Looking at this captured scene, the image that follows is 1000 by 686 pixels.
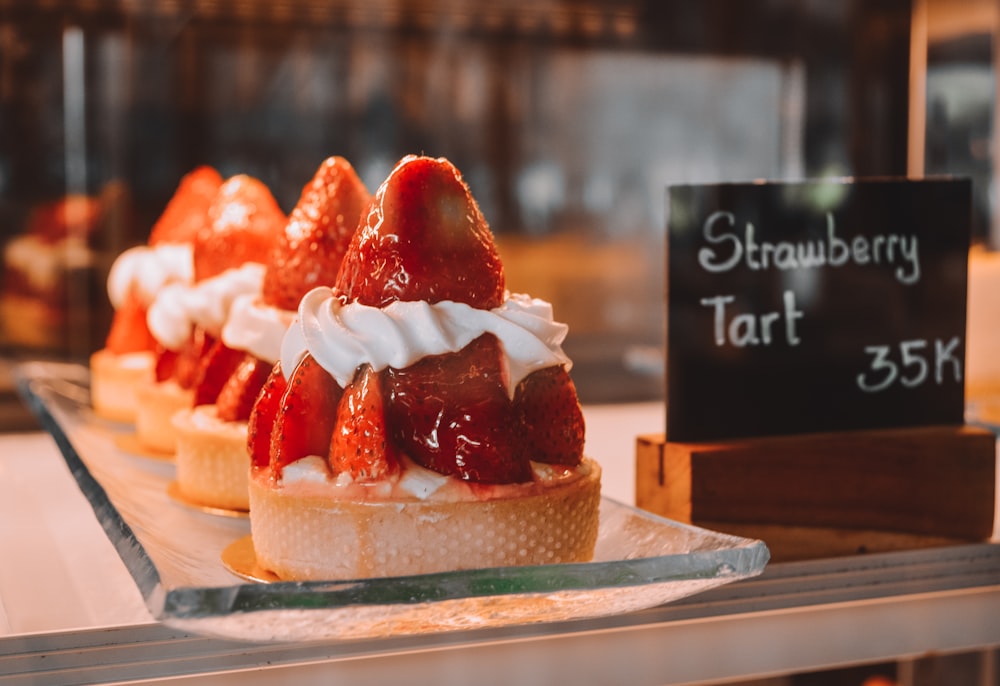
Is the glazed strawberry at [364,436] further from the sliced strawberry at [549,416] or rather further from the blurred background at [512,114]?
the blurred background at [512,114]

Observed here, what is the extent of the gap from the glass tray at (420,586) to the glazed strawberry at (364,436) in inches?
4.5

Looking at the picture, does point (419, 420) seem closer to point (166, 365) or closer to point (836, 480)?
point (836, 480)

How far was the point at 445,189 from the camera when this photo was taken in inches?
35.3

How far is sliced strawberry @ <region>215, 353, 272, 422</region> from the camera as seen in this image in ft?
3.98

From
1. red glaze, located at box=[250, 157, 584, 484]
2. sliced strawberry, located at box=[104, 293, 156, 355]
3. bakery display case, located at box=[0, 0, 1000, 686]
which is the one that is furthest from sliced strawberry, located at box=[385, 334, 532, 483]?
sliced strawberry, located at box=[104, 293, 156, 355]

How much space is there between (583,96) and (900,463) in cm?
205

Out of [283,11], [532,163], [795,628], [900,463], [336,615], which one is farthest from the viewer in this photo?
[532,163]

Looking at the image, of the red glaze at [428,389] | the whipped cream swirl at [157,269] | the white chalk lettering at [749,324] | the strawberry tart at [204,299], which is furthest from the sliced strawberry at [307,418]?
the whipped cream swirl at [157,269]

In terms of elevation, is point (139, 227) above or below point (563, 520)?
above

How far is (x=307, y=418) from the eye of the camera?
888 mm

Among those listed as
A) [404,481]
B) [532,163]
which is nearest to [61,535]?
[404,481]

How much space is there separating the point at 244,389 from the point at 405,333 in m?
0.42

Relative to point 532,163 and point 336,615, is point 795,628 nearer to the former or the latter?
point 336,615

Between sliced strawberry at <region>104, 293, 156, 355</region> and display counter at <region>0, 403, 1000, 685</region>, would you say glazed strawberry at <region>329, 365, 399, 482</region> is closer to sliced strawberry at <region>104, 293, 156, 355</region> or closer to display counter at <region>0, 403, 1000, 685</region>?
display counter at <region>0, 403, 1000, 685</region>
